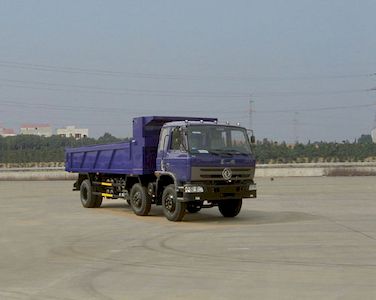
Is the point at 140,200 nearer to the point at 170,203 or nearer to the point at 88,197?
the point at 170,203

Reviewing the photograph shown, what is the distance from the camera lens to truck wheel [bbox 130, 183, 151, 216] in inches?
641

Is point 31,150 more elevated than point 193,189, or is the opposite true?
point 31,150

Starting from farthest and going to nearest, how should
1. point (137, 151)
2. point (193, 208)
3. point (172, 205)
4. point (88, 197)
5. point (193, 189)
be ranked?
point (88, 197)
point (193, 208)
point (137, 151)
point (172, 205)
point (193, 189)

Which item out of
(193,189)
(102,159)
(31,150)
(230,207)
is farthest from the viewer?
(31,150)

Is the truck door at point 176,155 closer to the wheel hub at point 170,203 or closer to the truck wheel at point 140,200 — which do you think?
the wheel hub at point 170,203

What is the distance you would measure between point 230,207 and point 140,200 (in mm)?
2736

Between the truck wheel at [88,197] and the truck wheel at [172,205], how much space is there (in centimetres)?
533

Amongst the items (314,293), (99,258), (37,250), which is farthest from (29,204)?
(314,293)

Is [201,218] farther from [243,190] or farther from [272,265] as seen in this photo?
[272,265]

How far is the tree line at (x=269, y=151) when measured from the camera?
64.5m

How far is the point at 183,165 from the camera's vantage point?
14266 millimetres

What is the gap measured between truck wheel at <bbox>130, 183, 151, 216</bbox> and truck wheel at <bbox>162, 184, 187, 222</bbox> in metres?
1.04

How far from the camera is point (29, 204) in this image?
72.0 feet

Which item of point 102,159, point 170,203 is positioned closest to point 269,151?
point 102,159
